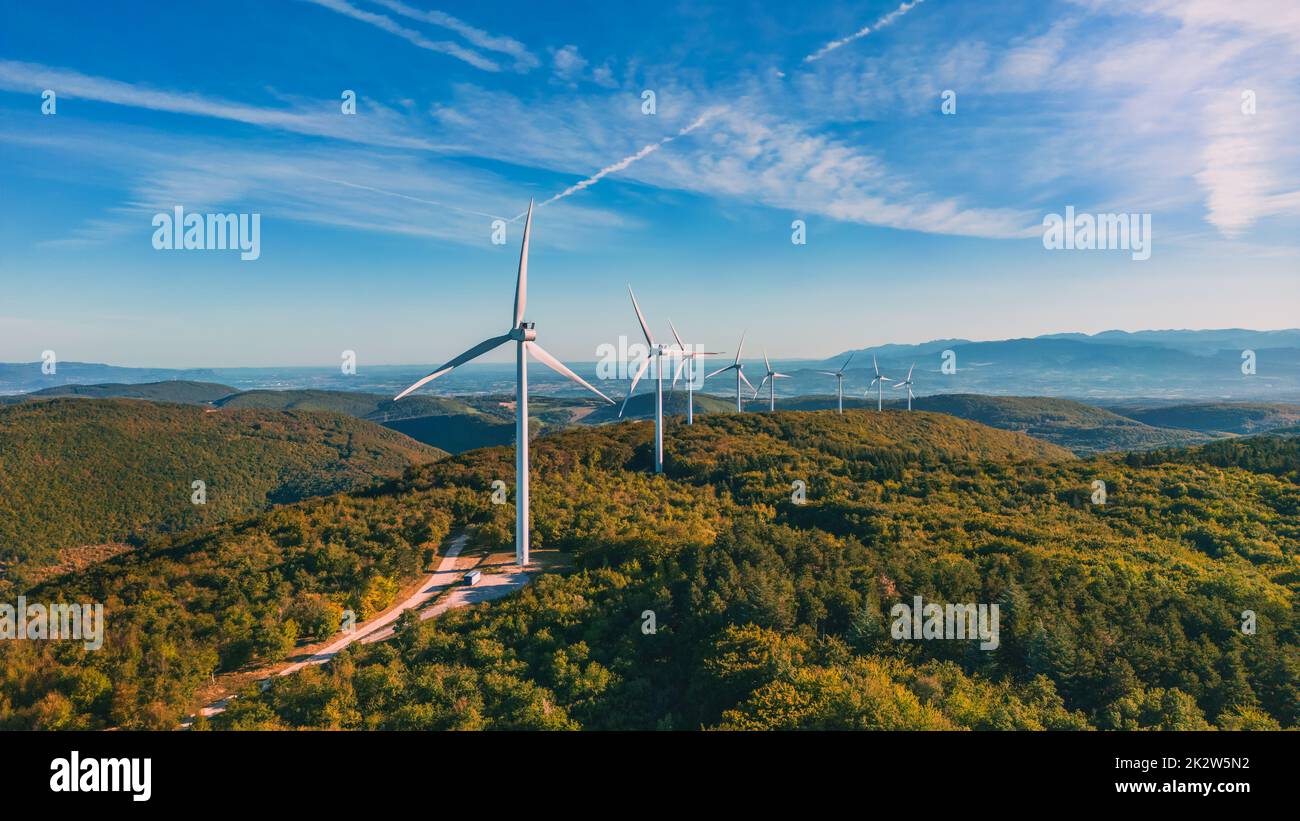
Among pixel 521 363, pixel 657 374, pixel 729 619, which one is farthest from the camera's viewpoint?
pixel 657 374

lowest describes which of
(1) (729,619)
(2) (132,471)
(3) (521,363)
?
(2) (132,471)

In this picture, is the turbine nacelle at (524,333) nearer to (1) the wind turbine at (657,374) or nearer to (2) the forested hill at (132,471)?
(1) the wind turbine at (657,374)

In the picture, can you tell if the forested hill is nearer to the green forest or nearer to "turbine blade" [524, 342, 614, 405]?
the green forest

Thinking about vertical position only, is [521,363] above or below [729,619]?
above

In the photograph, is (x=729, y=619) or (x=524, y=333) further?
(x=524, y=333)

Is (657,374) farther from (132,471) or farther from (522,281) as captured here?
(132,471)

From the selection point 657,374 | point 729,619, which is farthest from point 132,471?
point 729,619
